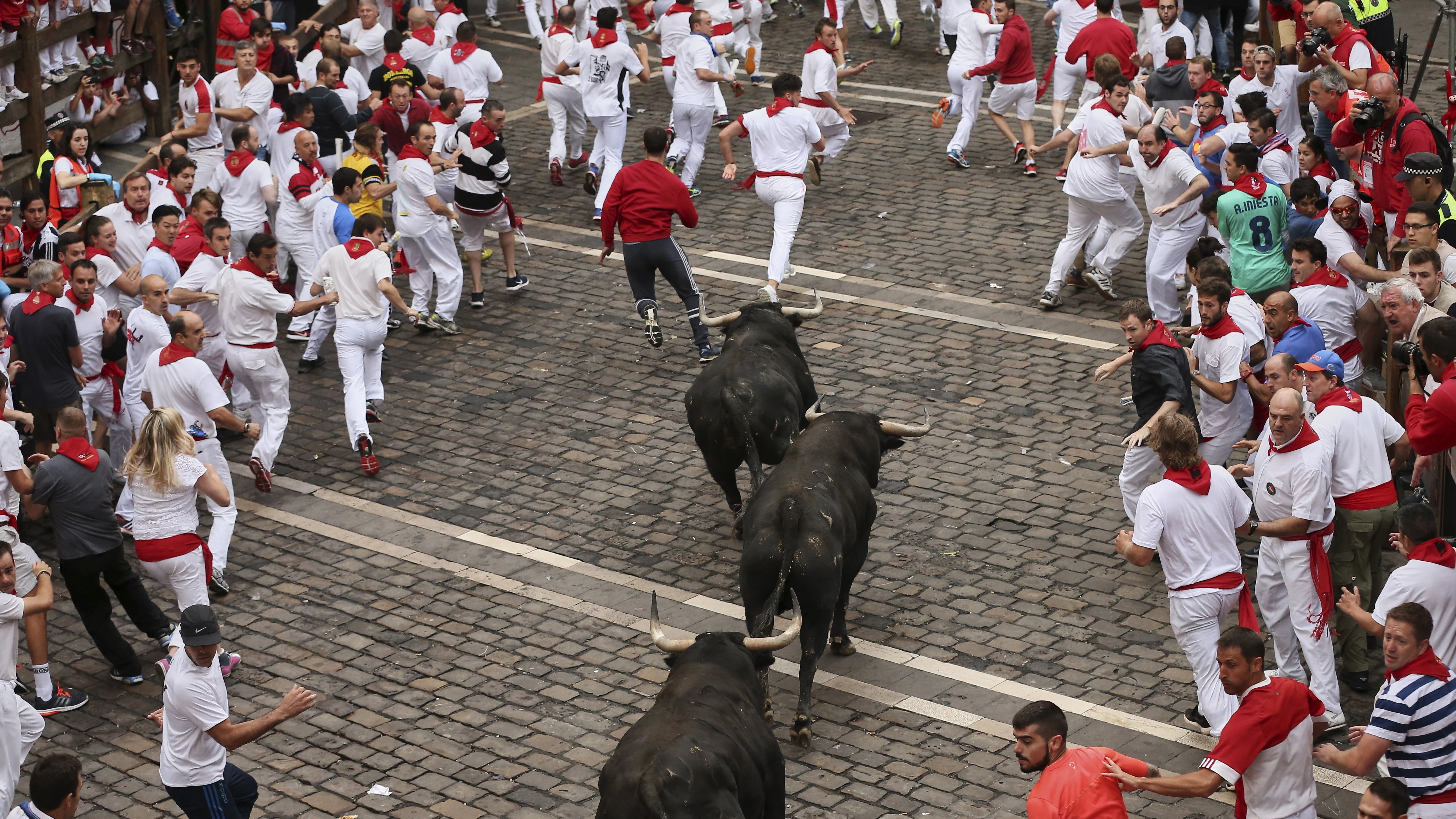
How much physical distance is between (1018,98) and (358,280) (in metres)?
9.59

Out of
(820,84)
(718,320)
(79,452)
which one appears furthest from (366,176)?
(79,452)

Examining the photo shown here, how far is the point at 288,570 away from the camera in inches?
460

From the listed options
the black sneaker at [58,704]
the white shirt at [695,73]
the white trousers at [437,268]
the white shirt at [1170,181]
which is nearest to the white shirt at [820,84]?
the white shirt at [695,73]

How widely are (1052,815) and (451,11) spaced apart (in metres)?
17.8

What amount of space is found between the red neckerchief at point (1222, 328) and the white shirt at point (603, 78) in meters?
9.94

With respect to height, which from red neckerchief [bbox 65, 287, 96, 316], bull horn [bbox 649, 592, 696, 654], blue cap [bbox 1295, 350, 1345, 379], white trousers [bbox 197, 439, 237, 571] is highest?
blue cap [bbox 1295, 350, 1345, 379]

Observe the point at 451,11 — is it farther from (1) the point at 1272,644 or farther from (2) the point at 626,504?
(1) the point at 1272,644

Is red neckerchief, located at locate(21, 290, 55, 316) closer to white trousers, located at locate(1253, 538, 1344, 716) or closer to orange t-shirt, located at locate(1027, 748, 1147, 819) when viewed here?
orange t-shirt, located at locate(1027, 748, 1147, 819)

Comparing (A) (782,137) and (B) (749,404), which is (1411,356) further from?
(A) (782,137)

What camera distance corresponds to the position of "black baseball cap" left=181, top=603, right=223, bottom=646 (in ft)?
25.6

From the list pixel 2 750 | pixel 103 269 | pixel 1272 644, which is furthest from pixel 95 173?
pixel 1272 644

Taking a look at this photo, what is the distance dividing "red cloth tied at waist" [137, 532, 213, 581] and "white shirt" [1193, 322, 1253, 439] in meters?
7.06

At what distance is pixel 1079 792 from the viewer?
6453mm


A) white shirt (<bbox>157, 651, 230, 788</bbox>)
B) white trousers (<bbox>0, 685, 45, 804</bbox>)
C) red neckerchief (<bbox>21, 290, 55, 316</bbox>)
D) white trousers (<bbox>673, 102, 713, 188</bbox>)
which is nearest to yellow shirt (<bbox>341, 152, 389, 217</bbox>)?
red neckerchief (<bbox>21, 290, 55, 316</bbox>)
